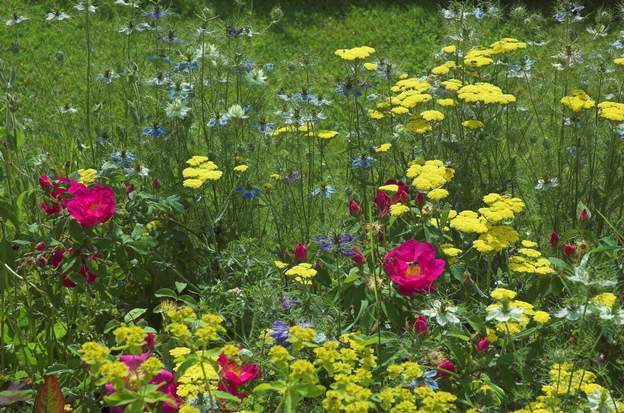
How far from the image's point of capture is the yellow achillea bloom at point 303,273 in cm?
235

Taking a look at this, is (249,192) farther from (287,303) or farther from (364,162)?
(287,303)

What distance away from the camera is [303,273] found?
2.35m

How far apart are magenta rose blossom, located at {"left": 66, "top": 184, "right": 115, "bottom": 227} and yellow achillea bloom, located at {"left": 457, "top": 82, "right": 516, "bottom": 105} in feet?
4.46

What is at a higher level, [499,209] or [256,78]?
[256,78]

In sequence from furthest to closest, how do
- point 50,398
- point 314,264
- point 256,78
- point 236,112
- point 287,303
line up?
point 256,78 → point 236,112 → point 314,264 → point 287,303 → point 50,398

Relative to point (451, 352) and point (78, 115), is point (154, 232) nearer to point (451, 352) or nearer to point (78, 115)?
point (451, 352)

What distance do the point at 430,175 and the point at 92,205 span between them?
1.00m

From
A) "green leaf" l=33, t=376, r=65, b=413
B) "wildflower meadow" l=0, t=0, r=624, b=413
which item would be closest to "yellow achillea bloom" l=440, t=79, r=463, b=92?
"wildflower meadow" l=0, t=0, r=624, b=413

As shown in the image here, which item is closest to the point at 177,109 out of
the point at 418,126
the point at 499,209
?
the point at 418,126

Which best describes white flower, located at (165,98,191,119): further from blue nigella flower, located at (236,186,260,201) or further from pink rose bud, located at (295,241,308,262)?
pink rose bud, located at (295,241,308,262)

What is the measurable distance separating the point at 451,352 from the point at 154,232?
4.03 ft

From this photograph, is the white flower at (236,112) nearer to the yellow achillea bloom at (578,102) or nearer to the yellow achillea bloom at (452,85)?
the yellow achillea bloom at (452,85)

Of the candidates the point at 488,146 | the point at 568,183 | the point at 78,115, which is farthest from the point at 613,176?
the point at 78,115

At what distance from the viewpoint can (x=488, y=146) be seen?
3672mm
